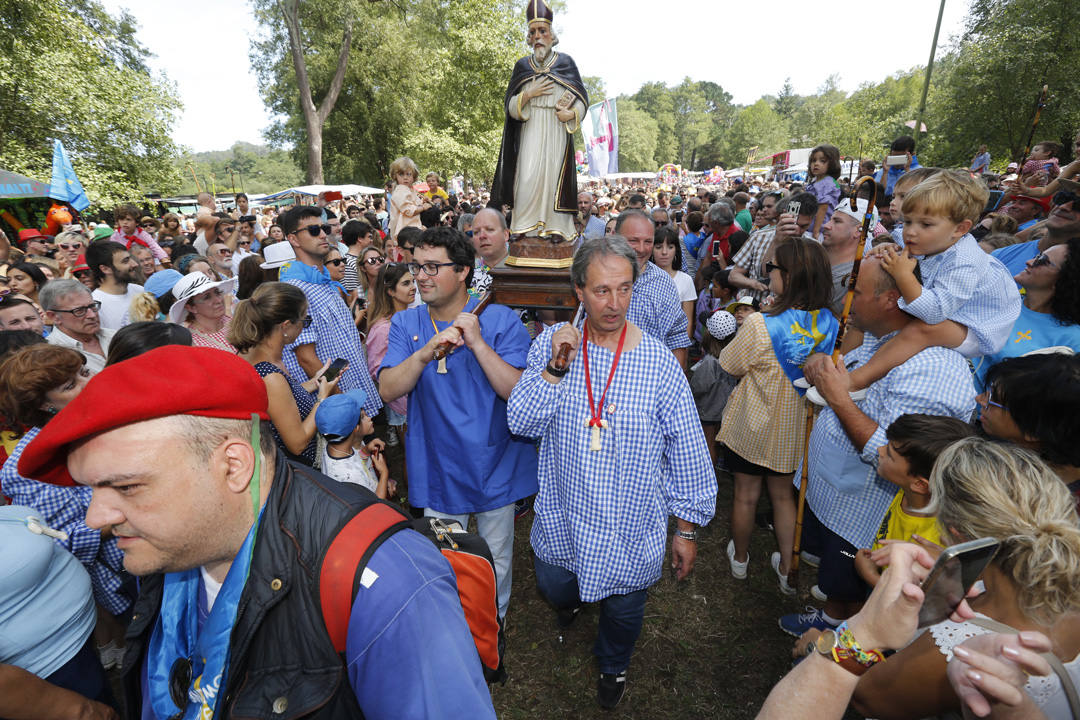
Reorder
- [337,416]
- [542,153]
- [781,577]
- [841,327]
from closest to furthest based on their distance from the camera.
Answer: [337,416], [841,327], [781,577], [542,153]

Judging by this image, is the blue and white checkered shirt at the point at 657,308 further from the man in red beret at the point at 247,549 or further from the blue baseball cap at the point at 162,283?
the blue baseball cap at the point at 162,283

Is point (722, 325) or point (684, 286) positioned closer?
point (722, 325)

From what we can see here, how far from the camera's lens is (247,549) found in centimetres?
119

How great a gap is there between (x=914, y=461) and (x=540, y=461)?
1645mm

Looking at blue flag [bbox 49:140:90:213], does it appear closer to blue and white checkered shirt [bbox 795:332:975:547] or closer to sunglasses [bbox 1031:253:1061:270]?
blue and white checkered shirt [bbox 795:332:975:547]

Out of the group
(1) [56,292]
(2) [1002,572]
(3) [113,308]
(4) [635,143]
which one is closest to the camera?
(2) [1002,572]

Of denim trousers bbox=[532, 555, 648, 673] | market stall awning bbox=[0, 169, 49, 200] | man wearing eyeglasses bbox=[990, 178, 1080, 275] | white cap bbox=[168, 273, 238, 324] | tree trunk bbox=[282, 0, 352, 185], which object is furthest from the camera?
tree trunk bbox=[282, 0, 352, 185]

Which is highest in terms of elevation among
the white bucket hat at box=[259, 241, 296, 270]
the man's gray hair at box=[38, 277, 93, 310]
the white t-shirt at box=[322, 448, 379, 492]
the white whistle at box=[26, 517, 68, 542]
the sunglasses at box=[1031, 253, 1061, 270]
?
the sunglasses at box=[1031, 253, 1061, 270]

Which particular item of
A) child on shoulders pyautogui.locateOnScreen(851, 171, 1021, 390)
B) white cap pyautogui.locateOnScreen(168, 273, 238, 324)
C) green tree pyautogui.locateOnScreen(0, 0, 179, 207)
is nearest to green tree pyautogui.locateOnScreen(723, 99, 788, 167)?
green tree pyautogui.locateOnScreen(0, 0, 179, 207)

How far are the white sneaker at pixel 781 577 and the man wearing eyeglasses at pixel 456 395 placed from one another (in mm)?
2044

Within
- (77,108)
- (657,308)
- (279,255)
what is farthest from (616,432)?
(77,108)

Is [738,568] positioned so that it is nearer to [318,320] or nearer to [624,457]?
[624,457]

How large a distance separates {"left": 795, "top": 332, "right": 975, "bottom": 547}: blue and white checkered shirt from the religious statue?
227cm

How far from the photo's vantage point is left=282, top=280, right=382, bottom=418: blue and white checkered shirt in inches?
153
